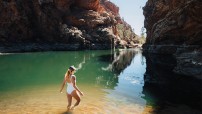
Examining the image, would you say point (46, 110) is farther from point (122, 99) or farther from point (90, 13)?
point (90, 13)

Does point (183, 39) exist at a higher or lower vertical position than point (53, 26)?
lower

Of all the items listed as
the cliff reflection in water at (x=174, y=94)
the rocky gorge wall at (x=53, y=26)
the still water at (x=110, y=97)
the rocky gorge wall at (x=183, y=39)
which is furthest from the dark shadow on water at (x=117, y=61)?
the rocky gorge wall at (x=53, y=26)

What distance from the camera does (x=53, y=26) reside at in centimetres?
8744

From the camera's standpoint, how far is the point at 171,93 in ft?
63.5

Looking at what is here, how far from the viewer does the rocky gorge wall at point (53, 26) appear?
78300 mm

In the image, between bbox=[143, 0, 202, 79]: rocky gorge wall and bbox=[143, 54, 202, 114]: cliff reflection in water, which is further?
bbox=[143, 0, 202, 79]: rocky gorge wall

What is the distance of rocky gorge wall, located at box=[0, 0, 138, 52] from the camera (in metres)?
78.3

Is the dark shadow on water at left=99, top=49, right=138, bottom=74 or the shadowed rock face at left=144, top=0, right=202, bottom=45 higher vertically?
the shadowed rock face at left=144, top=0, right=202, bottom=45

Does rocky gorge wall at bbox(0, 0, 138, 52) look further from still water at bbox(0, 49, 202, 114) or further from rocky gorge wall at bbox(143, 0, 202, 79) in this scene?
still water at bbox(0, 49, 202, 114)

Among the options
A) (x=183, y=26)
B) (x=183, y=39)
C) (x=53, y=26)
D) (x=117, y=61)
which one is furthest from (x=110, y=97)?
(x=53, y=26)

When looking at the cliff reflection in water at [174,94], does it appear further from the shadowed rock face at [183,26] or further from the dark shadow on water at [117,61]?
the dark shadow on water at [117,61]

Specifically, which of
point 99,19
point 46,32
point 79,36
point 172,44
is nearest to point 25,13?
point 46,32

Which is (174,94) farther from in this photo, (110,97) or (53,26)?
(53,26)

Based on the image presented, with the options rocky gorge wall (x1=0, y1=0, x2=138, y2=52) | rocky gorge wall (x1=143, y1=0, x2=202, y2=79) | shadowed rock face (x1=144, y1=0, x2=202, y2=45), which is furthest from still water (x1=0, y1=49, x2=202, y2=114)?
rocky gorge wall (x1=0, y1=0, x2=138, y2=52)
